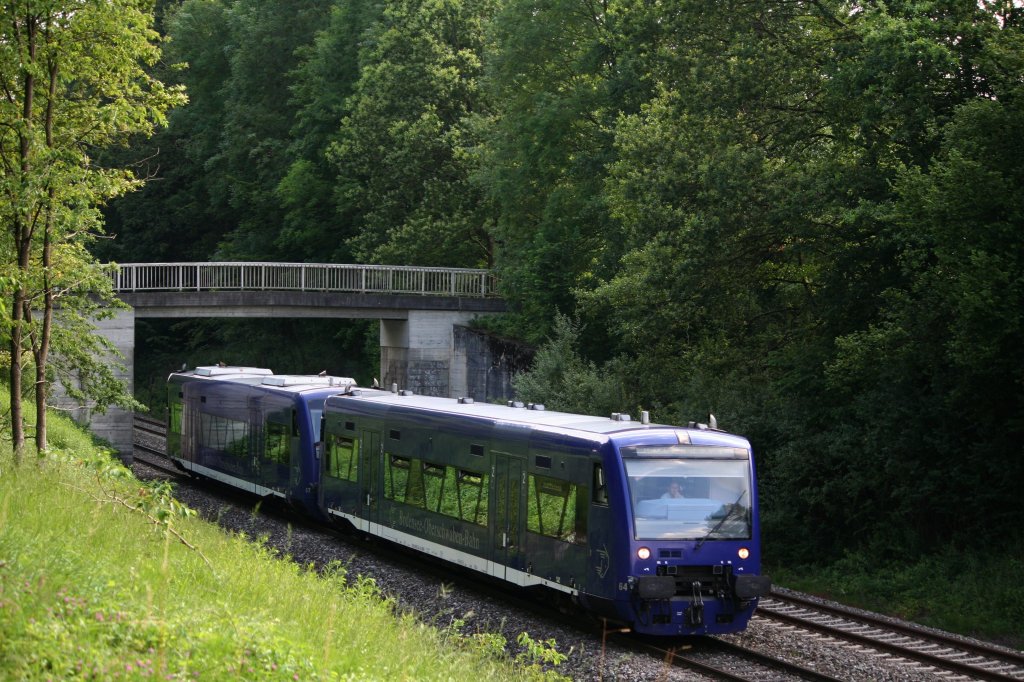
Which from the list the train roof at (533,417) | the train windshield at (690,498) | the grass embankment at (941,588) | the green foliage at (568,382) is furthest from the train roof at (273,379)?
the train windshield at (690,498)

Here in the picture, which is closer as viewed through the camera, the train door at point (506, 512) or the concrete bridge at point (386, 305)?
the train door at point (506, 512)

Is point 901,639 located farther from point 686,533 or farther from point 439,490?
point 439,490

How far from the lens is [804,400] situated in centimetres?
2358

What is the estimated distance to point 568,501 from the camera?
563 inches

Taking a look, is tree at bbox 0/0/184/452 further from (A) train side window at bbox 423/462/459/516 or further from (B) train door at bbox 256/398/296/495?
(B) train door at bbox 256/398/296/495

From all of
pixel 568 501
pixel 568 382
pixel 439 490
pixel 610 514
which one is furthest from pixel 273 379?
pixel 610 514

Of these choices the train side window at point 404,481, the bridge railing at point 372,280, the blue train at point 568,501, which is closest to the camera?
the blue train at point 568,501

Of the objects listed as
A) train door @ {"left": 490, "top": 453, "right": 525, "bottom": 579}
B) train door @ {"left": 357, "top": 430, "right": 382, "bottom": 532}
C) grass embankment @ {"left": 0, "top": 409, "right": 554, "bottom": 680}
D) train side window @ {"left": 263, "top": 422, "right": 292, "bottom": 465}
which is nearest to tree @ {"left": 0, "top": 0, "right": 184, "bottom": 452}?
grass embankment @ {"left": 0, "top": 409, "right": 554, "bottom": 680}

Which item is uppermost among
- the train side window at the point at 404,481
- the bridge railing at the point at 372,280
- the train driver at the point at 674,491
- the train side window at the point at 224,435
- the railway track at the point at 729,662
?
the bridge railing at the point at 372,280

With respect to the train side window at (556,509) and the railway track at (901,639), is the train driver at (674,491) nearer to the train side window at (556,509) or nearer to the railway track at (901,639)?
the train side window at (556,509)

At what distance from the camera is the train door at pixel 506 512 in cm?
1536

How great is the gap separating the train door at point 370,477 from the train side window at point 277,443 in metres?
3.88

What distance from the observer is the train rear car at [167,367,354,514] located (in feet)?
75.9

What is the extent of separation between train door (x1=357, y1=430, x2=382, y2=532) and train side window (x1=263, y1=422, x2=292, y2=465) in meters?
3.88
